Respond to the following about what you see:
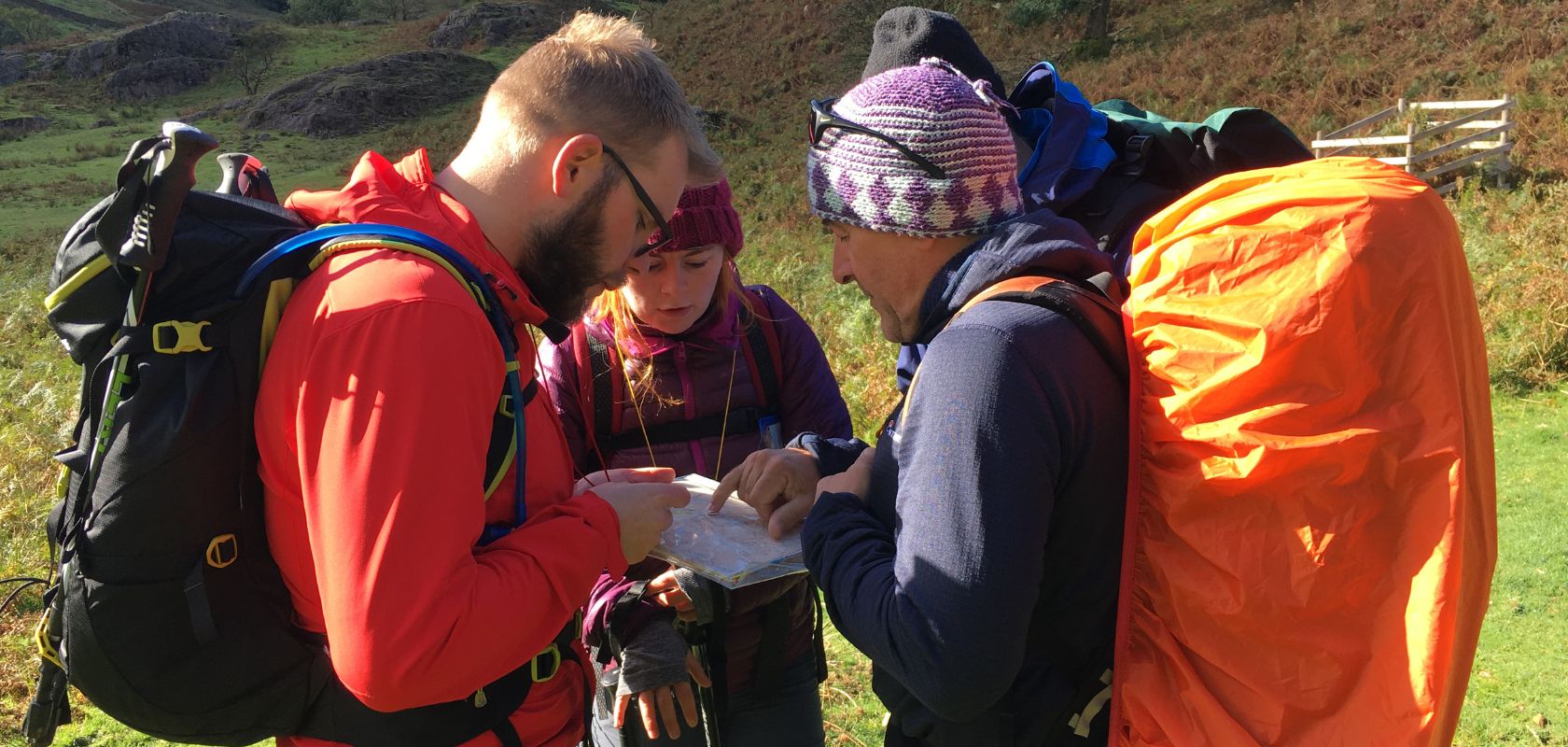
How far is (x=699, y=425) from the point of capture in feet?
9.26

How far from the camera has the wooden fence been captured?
14.9m

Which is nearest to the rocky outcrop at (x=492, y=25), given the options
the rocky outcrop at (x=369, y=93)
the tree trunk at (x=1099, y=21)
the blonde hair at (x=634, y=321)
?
the rocky outcrop at (x=369, y=93)

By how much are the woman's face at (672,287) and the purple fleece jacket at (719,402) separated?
5 cm

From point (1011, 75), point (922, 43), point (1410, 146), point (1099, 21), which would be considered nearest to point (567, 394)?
point (922, 43)

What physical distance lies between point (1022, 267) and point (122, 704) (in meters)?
1.56

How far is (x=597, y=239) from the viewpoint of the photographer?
72.1 inches

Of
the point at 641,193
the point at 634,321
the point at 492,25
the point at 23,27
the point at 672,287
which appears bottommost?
the point at 492,25

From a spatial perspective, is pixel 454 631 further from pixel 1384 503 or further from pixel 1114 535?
pixel 1384 503

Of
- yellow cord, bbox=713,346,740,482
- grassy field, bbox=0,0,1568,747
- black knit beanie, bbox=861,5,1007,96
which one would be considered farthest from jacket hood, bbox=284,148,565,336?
grassy field, bbox=0,0,1568,747

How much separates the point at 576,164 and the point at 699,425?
1.19m

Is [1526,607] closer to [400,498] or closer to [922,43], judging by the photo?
[922,43]

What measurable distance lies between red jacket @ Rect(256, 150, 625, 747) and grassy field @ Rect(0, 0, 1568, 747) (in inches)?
129

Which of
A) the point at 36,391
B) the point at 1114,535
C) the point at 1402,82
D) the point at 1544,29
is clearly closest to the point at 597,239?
the point at 1114,535

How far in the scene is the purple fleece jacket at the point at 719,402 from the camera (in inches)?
106
